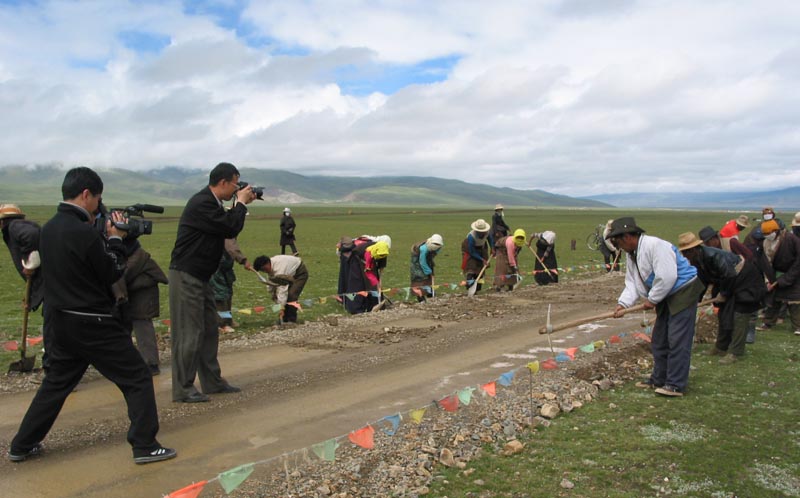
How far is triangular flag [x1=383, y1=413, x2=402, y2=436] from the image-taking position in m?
5.37

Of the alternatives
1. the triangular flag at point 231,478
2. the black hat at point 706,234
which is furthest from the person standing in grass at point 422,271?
the triangular flag at point 231,478

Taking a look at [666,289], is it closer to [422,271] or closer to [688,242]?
[688,242]

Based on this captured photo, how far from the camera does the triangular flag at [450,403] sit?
6.14 m

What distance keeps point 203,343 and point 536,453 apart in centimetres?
383

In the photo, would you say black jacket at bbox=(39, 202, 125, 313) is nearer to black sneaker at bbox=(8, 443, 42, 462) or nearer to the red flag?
black sneaker at bbox=(8, 443, 42, 462)

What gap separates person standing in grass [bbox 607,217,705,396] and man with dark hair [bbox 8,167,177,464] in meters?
5.09

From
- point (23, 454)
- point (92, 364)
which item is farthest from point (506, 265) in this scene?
point (23, 454)

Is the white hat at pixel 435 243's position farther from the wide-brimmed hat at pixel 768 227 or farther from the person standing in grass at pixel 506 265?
the wide-brimmed hat at pixel 768 227

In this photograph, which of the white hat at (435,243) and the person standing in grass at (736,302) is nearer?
the person standing in grass at (736,302)

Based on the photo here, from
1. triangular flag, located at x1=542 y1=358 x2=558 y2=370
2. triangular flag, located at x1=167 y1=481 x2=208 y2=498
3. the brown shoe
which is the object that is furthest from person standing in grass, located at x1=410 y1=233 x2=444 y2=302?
triangular flag, located at x1=167 y1=481 x2=208 y2=498

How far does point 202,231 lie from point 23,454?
2.60 metres

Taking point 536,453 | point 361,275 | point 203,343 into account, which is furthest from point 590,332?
point 203,343

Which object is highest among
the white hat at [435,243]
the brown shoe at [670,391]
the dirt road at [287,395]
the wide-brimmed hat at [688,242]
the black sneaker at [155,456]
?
the wide-brimmed hat at [688,242]

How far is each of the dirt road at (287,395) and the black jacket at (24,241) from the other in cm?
122
